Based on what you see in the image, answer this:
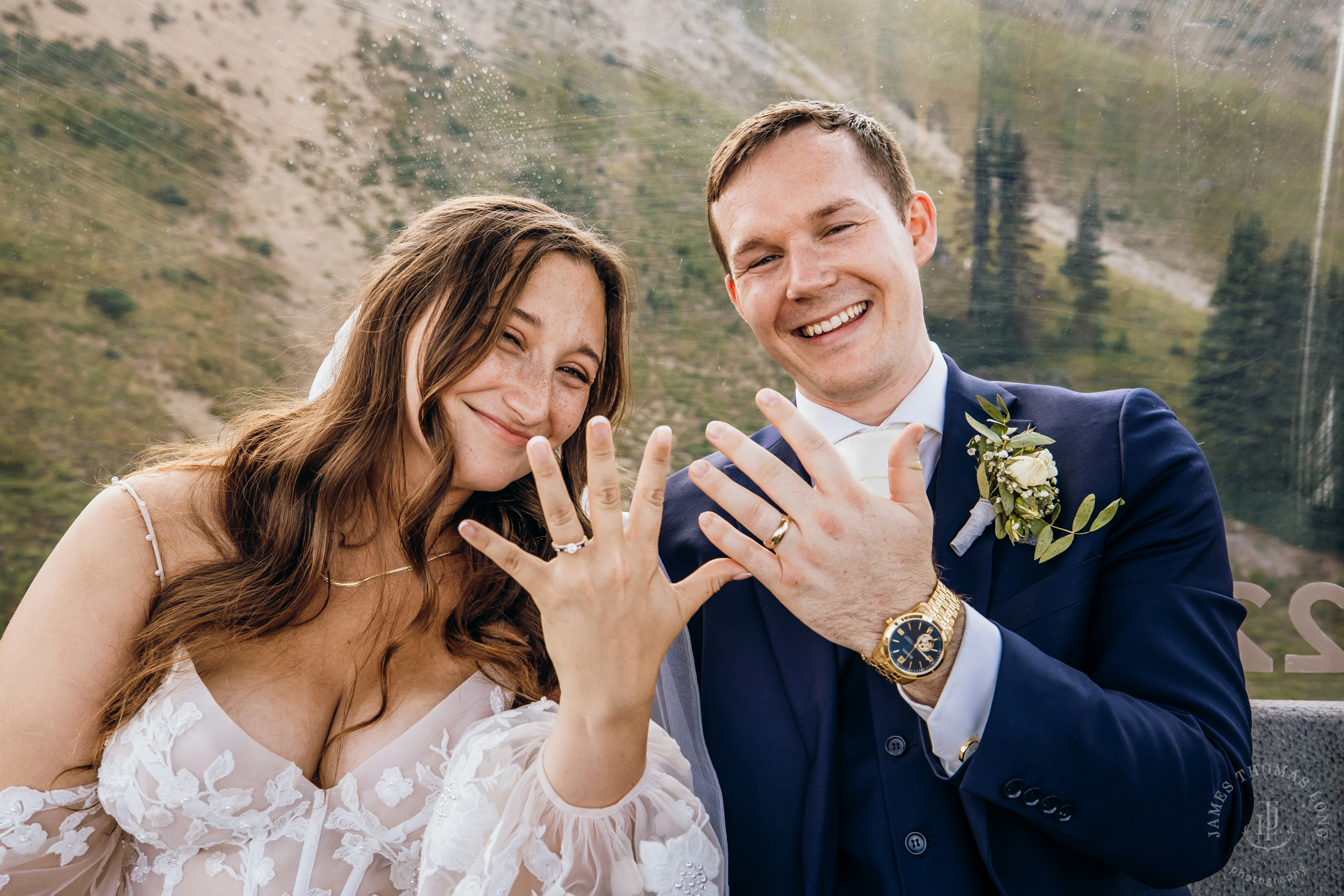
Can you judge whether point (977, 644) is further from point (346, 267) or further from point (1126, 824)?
point (346, 267)

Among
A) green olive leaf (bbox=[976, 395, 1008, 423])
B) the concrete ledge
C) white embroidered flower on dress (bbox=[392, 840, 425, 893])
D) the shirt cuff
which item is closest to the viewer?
the shirt cuff

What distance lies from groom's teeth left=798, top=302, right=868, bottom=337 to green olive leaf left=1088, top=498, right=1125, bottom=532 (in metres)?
0.50

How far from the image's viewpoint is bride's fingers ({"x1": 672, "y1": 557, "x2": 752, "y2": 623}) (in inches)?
38.8

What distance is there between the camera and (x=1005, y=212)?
7.01ft

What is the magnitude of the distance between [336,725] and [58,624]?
428 mm

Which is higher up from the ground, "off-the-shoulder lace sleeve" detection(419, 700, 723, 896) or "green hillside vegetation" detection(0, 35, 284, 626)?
"green hillside vegetation" detection(0, 35, 284, 626)

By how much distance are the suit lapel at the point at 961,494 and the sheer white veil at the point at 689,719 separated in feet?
1.48

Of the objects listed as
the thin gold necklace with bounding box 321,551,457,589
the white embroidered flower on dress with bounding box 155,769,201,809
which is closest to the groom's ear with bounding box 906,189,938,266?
the thin gold necklace with bounding box 321,551,457,589

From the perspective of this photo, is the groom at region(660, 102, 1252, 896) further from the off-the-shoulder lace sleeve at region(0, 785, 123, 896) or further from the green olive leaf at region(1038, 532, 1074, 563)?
the off-the-shoulder lace sleeve at region(0, 785, 123, 896)

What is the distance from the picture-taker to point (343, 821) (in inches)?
47.1

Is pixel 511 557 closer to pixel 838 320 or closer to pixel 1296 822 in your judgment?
pixel 838 320

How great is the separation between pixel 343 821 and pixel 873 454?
1.05 meters

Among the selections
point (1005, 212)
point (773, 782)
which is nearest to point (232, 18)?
point (1005, 212)

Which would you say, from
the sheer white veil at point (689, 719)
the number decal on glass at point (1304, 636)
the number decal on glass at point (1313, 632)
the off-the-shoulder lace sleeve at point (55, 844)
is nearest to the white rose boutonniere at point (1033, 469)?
the sheer white veil at point (689, 719)
